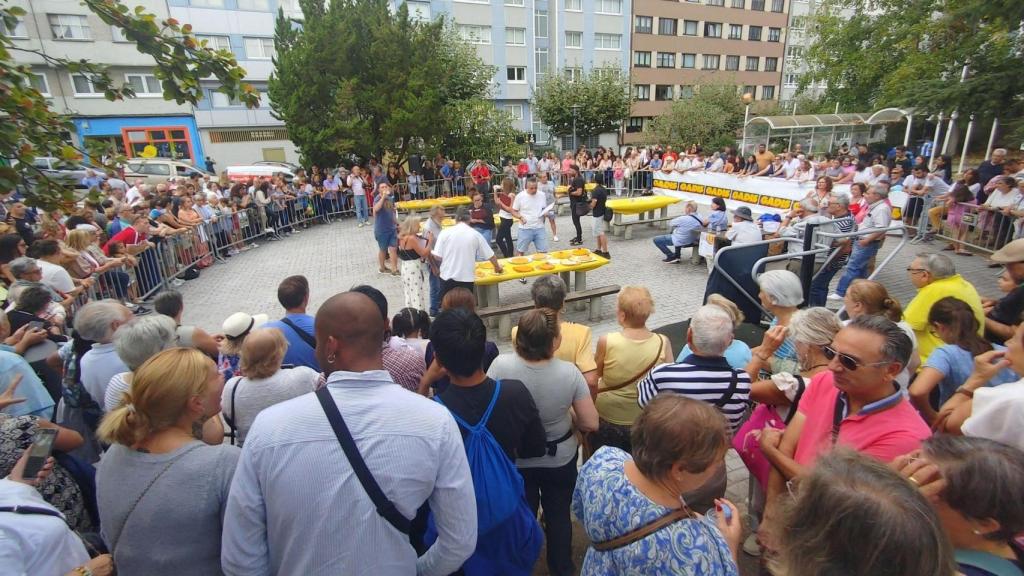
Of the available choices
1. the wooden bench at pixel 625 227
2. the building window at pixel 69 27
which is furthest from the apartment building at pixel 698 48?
the building window at pixel 69 27

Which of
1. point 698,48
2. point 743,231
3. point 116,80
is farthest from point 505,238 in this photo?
point 698,48

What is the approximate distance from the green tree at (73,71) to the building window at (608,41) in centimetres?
4030

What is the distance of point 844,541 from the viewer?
1202mm

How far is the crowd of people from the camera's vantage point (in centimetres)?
144

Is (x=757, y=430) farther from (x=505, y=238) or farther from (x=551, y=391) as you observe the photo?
(x=505, y=238)

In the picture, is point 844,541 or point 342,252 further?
point 342,252

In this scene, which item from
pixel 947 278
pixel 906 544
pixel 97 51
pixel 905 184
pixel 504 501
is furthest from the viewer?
pixel 97 51

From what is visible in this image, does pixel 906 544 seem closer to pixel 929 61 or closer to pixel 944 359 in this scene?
pixel 944 359

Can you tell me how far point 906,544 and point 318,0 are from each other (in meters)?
21.9

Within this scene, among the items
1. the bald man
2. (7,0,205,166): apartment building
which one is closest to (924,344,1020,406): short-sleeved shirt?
the bald man

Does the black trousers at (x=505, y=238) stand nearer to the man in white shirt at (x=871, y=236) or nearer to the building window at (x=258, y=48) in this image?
the man in white shirt at (x=871, y=236)

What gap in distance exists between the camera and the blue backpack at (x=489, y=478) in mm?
2066

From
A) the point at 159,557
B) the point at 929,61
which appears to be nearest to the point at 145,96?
the point at 159,557

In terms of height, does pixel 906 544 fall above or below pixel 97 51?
below
